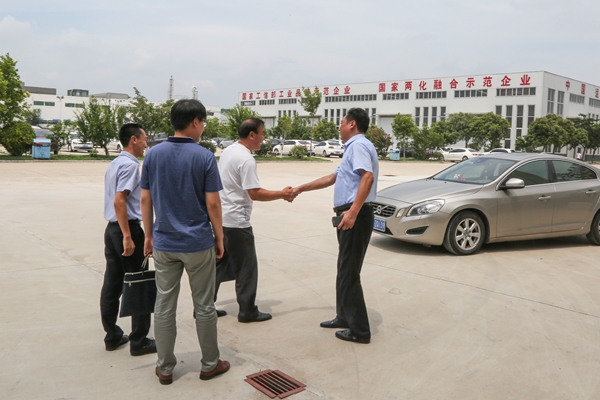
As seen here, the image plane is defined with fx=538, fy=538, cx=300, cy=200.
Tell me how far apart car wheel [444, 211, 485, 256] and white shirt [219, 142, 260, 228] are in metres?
3.78

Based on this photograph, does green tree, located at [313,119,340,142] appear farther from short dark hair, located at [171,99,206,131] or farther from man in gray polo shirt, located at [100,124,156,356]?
short dark hair, located at [171,99,206,131]

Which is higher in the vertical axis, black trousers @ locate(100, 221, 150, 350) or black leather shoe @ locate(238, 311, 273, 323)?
black trousers @ locate(100, 221, 150, 350)

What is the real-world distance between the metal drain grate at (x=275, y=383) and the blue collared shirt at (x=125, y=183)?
1.48 meters

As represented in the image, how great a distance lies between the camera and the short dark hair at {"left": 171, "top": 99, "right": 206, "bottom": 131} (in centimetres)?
349

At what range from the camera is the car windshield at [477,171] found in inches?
316

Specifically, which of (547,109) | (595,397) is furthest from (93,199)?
(547,109)

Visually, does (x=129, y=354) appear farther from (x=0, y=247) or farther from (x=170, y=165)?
(x=0, y=247)

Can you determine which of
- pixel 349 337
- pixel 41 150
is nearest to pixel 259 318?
pixel 349 337

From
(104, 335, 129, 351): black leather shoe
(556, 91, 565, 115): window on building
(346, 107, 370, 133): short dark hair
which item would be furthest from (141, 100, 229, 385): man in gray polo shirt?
(556, 91, 565, 115): window on building

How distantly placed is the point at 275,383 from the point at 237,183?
173cm

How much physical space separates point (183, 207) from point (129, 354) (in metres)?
1.43

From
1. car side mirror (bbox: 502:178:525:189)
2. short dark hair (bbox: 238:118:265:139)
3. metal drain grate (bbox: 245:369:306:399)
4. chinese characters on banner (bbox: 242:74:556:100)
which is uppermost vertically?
chinese characters on banner (bbox: 242:74:556:100)

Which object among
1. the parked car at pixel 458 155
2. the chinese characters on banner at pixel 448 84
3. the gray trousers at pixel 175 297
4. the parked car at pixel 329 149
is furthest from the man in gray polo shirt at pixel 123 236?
the chinese characters on banner at pixel 448 84

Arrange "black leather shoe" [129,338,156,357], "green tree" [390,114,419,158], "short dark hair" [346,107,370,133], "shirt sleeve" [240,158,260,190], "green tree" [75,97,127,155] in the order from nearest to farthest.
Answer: "black leather shoe" [129,338,156,357] < "short dark hair" [346,107,370,133] < "shirt sleeve" [240,158,260,190] < "green tree" [75,97,127,155] < "green tree" [390,114,419,158]
